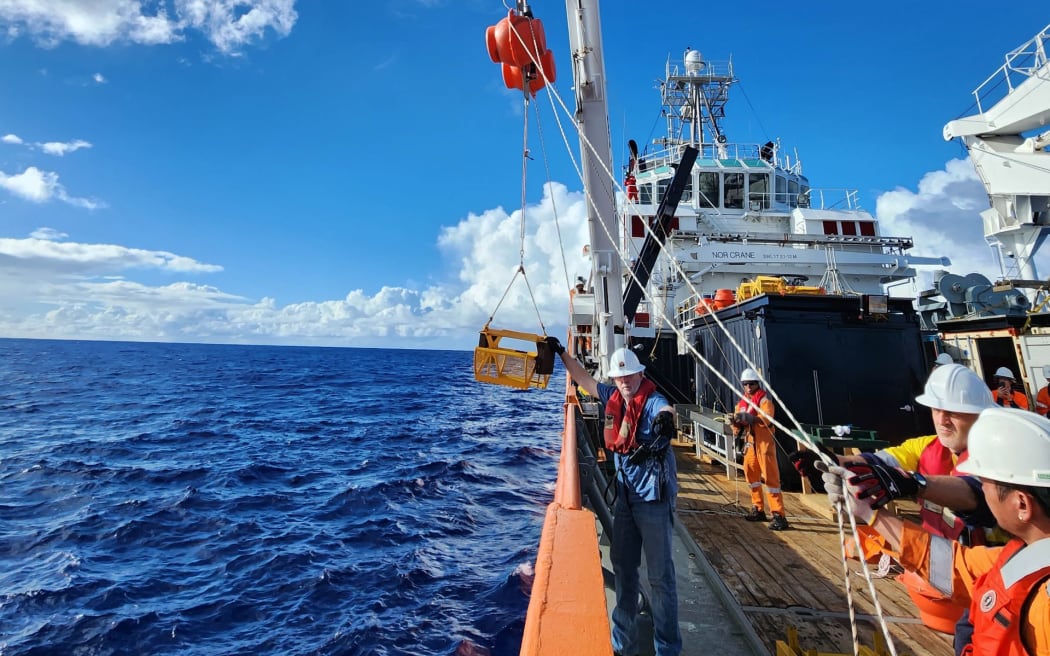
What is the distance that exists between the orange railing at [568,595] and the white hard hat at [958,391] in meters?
1.84

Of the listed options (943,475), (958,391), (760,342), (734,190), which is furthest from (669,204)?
(734,190)

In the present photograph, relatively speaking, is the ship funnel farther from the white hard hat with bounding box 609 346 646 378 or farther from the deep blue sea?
the white hard hat with bounding box 609 346 646 378

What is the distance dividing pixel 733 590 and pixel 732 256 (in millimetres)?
13433

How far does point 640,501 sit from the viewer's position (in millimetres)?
3318

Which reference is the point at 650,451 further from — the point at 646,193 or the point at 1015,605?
the point at 646,193

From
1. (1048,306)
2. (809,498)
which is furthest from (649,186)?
(809,498)

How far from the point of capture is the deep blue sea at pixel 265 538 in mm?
6090

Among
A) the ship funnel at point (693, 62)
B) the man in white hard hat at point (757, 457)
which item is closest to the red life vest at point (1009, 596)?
the man in white hard hat at point (757, 457)

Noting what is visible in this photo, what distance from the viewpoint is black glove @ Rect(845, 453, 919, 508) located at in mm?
1813

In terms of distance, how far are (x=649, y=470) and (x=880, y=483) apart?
1.60 metres

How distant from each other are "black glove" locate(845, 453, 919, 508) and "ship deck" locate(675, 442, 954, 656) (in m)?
2.33

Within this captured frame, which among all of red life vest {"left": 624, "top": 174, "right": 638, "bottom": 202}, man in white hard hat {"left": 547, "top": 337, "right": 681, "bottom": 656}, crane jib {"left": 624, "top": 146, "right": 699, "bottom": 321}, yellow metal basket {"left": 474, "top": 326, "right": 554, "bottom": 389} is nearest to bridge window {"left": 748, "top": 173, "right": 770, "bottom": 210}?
red life vest {"left": 624, "top": 174, "right": 638, "bottom": 202}

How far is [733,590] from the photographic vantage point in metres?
4.25

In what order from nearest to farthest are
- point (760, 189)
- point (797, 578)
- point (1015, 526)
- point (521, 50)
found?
point (1015, 526) → point (797, 578) → point (521, 50) → point (760, 189)
